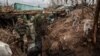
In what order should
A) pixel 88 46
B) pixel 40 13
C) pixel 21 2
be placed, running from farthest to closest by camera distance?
pixel 21 2
pixel 40 13
pixel 88 46

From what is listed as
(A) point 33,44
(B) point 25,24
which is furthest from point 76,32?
(B) point 25,24

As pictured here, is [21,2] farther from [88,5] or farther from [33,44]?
[88,5]

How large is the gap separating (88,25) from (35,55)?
289cm

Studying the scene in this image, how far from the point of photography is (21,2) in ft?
56.7

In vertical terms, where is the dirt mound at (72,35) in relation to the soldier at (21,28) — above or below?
above

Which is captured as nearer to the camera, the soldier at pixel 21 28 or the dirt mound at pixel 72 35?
the dirt mound at pixel 72 35

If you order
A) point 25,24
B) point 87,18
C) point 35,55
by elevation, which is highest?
point 87,18

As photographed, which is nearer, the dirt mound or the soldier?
the dirt mound

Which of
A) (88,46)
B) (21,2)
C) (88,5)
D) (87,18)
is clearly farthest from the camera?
(21,2)

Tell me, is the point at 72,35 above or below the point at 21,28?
above

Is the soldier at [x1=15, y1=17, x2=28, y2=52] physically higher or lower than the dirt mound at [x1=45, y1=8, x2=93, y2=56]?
lower

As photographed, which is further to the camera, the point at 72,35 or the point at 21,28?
the point at 21,28

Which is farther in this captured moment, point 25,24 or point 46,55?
point 25,24

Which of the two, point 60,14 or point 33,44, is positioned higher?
point 60,14
